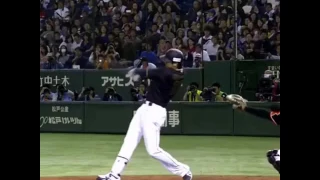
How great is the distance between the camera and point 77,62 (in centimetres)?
1886

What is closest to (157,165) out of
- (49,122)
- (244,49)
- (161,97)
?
(161,97)

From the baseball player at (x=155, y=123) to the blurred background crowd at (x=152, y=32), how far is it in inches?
288

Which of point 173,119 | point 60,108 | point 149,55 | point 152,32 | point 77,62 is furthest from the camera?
point 77,62

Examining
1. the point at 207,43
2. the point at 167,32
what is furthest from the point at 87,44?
the point at 207,43

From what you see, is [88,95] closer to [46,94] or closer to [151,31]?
[46,94]

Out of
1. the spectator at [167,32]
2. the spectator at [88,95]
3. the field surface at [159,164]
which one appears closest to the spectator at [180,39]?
the spectator at [167,32]

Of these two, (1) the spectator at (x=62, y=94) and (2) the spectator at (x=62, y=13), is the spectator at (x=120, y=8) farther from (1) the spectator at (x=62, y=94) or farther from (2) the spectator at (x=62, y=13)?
(1) the spectator at (x=62, y=94)

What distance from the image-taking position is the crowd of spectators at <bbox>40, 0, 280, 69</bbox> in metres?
17.2

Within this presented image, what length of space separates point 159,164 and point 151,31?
709 cm

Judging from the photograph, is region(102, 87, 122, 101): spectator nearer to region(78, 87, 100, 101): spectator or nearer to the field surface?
region(78, 87, 100, 101): spectator

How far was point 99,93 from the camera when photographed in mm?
18531

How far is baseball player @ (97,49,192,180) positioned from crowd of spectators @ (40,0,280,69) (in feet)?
25.2
